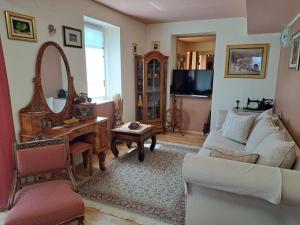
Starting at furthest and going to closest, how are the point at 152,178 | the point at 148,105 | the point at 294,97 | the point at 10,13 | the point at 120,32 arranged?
1. the point at 148,105
2. the point at 120,32
3. the point at 152,178
4. the point at 294,97
5. the point at 10,13

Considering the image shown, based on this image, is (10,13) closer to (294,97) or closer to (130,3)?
(130,3)

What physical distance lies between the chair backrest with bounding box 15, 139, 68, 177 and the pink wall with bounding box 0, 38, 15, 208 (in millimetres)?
366

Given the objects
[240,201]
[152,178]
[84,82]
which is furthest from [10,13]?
[240,201]

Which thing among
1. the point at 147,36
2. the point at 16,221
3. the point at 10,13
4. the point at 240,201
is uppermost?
the point at 147,36

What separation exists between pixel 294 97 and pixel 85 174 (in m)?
2.82

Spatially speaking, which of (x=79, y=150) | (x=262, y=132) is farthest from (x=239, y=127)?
(x=79, y=150)

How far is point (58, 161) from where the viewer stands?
193 cm

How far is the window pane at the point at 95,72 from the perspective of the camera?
11.9ft

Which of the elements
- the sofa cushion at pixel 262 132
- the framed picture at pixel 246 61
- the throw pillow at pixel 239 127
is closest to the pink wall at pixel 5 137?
the sofa cushion at pixel 262 132

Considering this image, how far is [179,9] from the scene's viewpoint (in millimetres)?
3492

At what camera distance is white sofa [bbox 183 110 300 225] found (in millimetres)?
1284

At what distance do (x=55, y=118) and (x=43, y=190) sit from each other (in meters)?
1.12

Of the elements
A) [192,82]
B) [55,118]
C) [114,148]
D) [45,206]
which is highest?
[192,82]

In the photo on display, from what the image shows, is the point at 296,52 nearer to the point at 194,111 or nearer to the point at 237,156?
the point at 237,156
